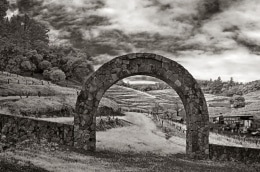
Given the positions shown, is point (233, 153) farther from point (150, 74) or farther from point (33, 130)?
point (33, 130)

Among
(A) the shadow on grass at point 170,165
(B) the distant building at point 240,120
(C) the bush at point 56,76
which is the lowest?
(A) the shadow on grass at point 170,165

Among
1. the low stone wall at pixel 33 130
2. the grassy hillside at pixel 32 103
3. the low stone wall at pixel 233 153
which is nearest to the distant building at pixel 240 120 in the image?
the grassy hillside at pixel 32 103

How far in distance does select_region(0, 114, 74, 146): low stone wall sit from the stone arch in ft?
2.34

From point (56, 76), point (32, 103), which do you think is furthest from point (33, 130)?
point (56, 76)

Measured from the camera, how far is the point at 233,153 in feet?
52.3

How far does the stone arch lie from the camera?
15.9 metres

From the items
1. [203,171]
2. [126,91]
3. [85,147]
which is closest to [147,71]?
[85,147]

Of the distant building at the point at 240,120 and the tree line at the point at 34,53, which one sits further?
the tree line at the point at 34,53

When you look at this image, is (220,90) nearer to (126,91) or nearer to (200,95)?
(126,91)

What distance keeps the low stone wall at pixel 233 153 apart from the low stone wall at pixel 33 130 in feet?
25.9

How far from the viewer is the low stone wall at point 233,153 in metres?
15.6

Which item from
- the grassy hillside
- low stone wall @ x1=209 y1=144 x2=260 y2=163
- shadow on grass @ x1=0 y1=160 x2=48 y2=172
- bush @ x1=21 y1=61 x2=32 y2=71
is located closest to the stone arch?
low stone wall @ x1=209 y1=144 x2=260 y2=163

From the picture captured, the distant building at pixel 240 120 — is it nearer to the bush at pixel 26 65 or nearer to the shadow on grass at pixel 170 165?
the shadow on grass at pixel 170 165

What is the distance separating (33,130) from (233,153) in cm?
1106
